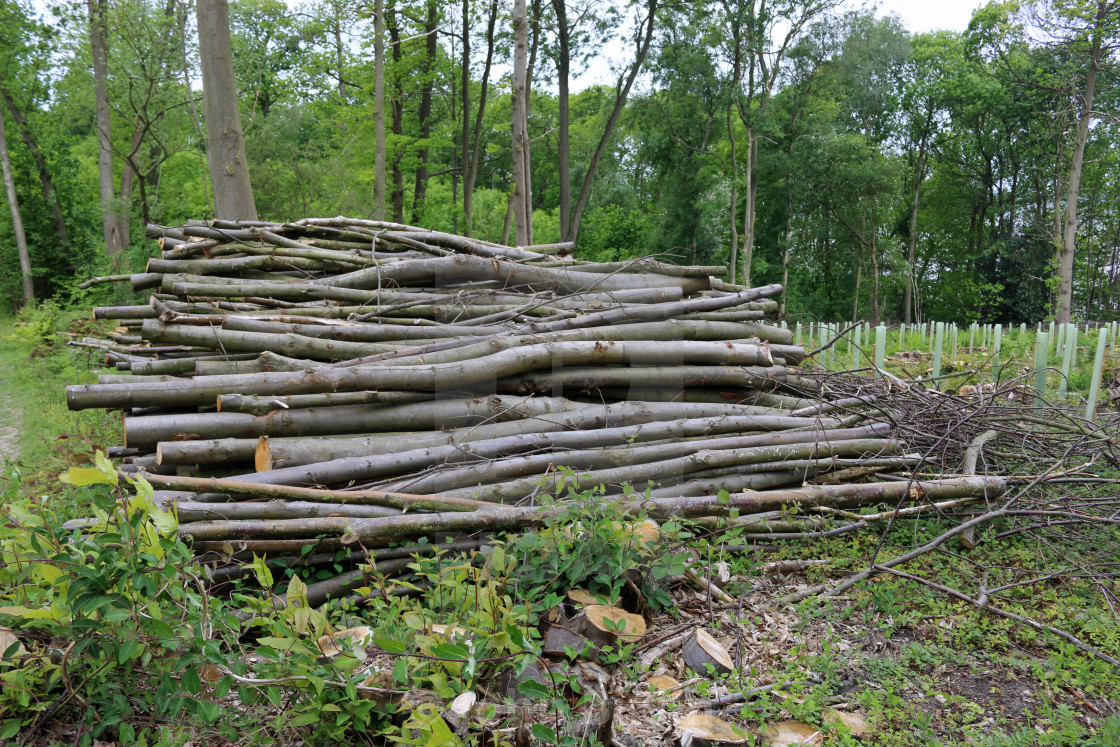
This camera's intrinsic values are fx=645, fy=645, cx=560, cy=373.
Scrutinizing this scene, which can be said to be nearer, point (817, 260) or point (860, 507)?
point (860, 507)

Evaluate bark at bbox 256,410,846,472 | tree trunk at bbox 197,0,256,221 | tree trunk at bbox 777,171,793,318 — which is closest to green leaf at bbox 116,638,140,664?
bark at bbox 256,410,846,472

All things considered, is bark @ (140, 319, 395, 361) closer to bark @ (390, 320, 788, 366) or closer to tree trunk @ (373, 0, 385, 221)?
bark @ (390, 320, 788, 366)

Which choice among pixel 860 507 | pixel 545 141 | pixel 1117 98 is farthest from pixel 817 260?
pixel 860 507

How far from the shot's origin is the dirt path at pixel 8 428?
720 centimetres

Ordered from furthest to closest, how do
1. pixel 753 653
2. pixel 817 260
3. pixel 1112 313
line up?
pixel 817 260
pixel 1112 313
pixel 753 653

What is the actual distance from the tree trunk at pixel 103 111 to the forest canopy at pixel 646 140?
7 centimetres

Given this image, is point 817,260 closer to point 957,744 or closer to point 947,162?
point 947,162

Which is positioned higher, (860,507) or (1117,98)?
(1117,98)

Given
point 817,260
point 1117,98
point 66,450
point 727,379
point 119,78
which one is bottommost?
point 66,450

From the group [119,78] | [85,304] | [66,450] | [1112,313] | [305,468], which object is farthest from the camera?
[1112,313]

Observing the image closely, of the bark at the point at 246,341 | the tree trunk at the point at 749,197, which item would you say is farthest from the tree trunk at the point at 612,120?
the bark at the point at 246,341

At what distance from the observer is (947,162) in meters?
36.0

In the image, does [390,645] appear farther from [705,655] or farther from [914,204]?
[914,204]

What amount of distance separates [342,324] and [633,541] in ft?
9.80
